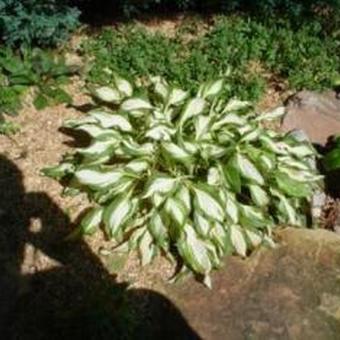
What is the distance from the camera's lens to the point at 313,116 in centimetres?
639

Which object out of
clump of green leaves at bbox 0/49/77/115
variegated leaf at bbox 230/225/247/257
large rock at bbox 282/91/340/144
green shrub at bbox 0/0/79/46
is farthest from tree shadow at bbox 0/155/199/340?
large rock at bbox 282/91/340/144

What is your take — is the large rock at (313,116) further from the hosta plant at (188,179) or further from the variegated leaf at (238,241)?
the variegated leaf at (238,241)

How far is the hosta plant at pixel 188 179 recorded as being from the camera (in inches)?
195

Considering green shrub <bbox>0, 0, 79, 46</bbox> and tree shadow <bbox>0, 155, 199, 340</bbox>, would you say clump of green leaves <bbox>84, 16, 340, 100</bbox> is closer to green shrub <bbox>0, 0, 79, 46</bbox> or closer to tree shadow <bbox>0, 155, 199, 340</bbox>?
green shrub <bbox>0, 0, 79, 46</bbox>

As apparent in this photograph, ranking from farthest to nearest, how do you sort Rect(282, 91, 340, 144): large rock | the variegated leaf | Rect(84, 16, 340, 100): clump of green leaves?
Rect(84, 16, 340, 100): clump of green leaves, Rect(282, 91, 340, 144): large rock, the variegated leaf

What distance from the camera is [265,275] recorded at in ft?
16.9

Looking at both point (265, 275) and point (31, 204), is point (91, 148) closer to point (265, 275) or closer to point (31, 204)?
point (31, 204)

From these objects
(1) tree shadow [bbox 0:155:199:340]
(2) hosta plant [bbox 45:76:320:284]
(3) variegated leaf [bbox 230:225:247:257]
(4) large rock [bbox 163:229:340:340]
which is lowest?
(1) tree shadow [bbox 0:155:199:340]

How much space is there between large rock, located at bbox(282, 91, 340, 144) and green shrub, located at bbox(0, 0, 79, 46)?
79.9 inches

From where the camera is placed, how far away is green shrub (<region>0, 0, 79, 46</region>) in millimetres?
6406

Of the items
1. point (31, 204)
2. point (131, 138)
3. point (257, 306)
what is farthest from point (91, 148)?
point (257, 306)

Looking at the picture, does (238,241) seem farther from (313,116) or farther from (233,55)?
(233,55)

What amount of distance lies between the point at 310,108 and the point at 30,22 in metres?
2.48

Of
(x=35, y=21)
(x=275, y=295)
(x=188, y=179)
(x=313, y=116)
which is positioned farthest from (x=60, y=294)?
(x=313, y=116)
